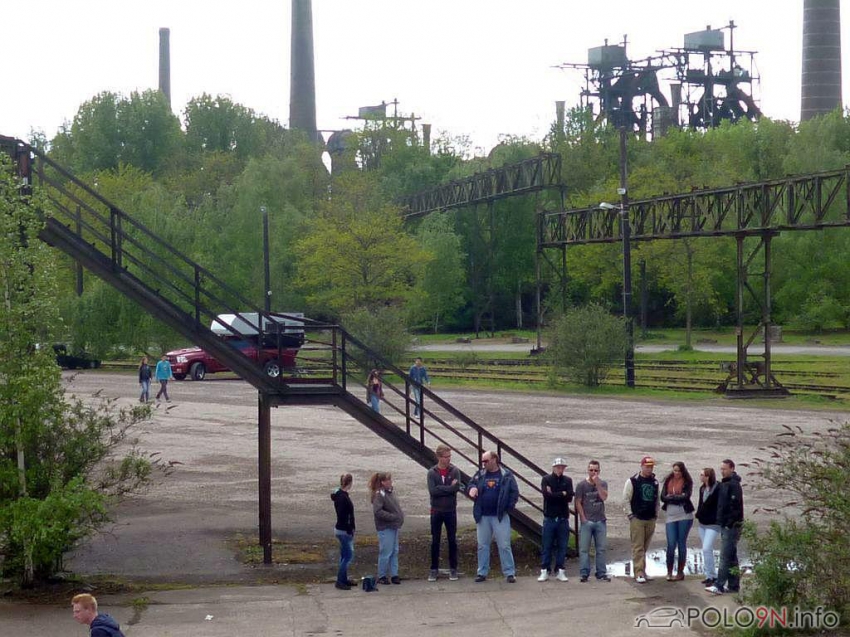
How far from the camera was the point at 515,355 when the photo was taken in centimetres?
6041

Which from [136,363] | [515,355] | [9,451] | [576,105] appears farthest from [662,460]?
[576,105]

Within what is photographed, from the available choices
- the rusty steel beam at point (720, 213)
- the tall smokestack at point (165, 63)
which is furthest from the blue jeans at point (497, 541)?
the tall smokestack at point (165, 63)

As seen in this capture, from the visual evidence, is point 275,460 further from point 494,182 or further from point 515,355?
point 494,182

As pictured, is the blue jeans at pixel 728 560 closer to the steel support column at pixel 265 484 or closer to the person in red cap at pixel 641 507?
the person in red cap at pixel 641 507

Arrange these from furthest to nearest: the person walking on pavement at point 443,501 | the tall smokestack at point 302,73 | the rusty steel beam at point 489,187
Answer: the tall smokestack at point 302,73, the rusty steel beam at point 489,187, the person walking on pavement at point 443,501

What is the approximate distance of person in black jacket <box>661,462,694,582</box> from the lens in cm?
1426

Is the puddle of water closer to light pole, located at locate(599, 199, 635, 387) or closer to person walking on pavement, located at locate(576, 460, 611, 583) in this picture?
person walking on pavement, located at locate(576, 460, 611, 583)

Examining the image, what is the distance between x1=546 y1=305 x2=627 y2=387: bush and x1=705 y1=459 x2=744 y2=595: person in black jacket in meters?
27.7

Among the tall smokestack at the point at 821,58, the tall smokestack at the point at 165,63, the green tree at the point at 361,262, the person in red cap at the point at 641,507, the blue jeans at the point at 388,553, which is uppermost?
the tall smokestack at the point at 165,63

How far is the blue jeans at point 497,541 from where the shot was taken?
48.0ft

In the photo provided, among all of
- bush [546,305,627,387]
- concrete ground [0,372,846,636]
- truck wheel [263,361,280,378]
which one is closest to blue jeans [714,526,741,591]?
concrete ground [0,372,846,636]

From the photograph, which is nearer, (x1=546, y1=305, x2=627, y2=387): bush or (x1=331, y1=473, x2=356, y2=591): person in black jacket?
(x1=331, y1=473, x2=356, y2=591): person in black jacket

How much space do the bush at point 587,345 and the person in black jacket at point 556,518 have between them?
88.3ft

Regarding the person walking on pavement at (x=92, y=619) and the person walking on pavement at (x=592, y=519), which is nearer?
the person walking on pavement at (x=92, y=619)
